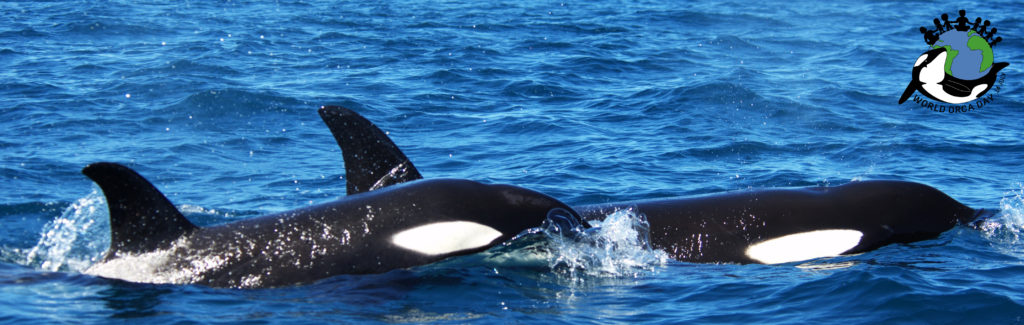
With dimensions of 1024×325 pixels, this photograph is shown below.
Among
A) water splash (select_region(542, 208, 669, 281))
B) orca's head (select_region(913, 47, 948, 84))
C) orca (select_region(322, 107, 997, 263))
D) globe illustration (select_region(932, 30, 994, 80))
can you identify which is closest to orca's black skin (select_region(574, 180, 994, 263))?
orca (select_region(322, 107, 997, 263))

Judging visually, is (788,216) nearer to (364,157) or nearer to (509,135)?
(364,157)

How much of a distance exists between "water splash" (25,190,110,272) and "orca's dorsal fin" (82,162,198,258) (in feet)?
2.39

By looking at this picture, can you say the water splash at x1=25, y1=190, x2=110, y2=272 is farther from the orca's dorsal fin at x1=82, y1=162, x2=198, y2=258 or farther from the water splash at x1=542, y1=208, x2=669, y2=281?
the water splash at x1=542, y1=208, x2=669, y2=281

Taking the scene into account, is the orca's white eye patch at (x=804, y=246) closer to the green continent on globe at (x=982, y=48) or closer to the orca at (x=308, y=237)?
the orca at (x=308, y=237)

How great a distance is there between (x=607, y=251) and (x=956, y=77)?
11954 mm

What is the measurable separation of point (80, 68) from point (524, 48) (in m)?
9.03

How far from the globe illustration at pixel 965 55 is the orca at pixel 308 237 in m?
12.4

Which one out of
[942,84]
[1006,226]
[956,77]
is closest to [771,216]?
[1006,226]

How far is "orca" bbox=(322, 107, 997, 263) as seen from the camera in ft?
26.4

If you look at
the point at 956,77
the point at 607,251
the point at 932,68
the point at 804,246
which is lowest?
the point at 804,246

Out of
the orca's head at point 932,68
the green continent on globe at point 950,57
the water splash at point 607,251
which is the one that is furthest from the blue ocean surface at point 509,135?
the green continent on globe at point 950,57

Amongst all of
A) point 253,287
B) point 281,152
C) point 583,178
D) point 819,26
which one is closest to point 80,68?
point 281,152

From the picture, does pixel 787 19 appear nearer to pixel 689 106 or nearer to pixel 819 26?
pixel 819 26

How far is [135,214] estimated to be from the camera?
6.82 meters
